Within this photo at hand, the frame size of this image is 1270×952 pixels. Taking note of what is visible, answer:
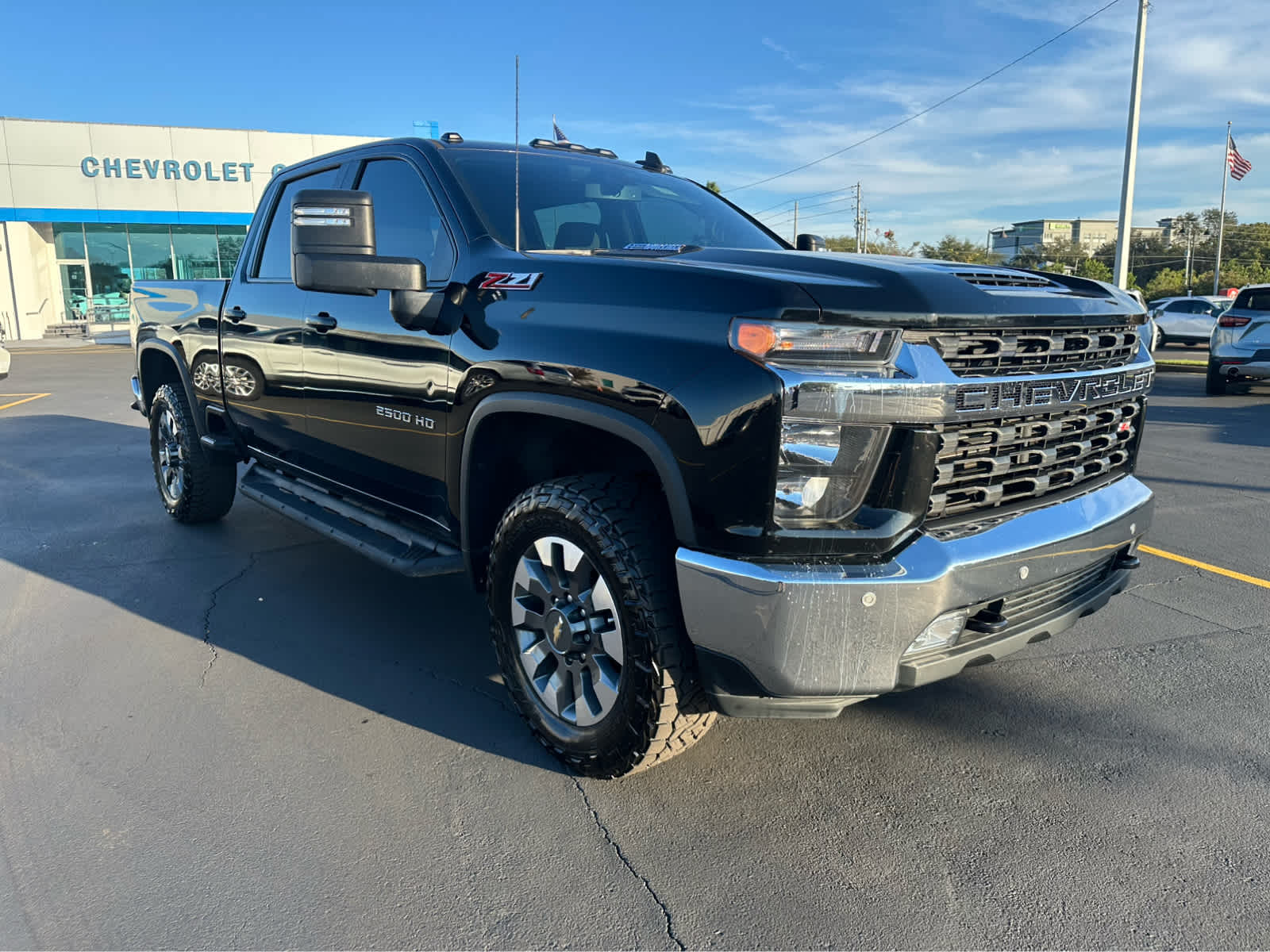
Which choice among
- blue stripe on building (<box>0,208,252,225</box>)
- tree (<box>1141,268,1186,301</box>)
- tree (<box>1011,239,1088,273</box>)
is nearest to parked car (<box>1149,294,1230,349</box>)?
blue stripe on building (<box>0,208,252,225</box>)

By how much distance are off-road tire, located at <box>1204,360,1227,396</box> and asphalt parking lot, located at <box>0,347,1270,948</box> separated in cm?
1062

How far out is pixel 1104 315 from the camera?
110 inches

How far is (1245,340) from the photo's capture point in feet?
42.1

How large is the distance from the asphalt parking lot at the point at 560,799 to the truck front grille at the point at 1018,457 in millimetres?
883

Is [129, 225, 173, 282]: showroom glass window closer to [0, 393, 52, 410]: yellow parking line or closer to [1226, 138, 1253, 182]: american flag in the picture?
[0, 393, 52, 410]: yellow parking line

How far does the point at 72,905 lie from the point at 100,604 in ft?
7.97

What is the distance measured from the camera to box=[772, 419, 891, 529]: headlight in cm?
220

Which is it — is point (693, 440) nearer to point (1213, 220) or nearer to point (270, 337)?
point (270, 337)

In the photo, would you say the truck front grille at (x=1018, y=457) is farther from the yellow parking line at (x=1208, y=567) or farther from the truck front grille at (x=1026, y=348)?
the yellow parking line at (x=1208, y=567)

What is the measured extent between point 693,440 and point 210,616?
9.44 feet

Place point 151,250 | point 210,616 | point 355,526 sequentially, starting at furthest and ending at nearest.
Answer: point 151,250, point 210,616, point 355,526

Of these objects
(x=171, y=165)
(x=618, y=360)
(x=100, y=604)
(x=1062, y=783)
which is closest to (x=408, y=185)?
(x=618, y=360)

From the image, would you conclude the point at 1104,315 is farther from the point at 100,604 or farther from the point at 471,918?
the point at 100,604

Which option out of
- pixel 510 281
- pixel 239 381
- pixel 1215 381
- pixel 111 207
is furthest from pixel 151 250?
pixel 510 281
